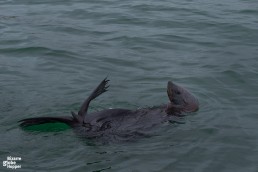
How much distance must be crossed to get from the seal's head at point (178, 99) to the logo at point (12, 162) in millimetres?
2496

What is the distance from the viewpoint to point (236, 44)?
11.2m

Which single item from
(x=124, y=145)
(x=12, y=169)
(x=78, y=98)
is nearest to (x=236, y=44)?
(x=78, y=98)

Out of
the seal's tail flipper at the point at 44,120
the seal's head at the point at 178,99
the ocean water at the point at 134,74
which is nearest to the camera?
the ocean water at the point at 134,74

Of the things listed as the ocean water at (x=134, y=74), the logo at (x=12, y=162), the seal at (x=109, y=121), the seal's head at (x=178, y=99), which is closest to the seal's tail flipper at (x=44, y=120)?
the seal at (x=109, y=121)

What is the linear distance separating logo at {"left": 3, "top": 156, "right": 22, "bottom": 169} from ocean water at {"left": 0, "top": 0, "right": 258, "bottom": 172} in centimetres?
8

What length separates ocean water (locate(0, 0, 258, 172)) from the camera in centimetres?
617

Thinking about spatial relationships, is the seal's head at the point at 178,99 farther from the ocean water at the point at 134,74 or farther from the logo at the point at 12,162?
the logo at the point at 12,162

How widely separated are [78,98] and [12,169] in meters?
2.61

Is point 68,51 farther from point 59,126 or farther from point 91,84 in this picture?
point 59,126

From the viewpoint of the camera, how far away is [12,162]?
585cm

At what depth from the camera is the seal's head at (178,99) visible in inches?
288

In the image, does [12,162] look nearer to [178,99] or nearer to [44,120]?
[44,120]

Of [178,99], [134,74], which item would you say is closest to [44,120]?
[178,99]

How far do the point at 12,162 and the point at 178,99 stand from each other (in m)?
2.77
